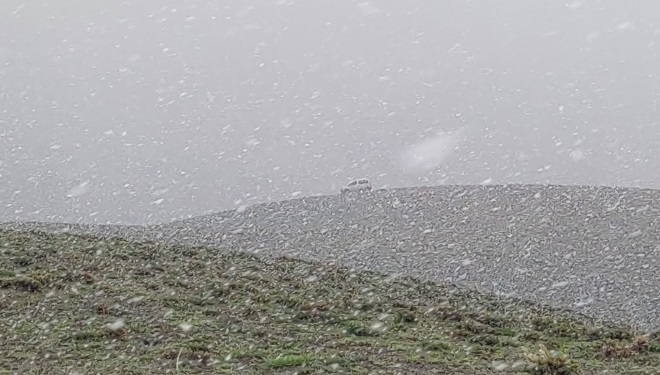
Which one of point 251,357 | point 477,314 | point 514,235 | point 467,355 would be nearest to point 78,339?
point 251,357

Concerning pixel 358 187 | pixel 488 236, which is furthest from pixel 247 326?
pixel 358 187

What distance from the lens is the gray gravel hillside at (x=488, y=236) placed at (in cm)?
2358

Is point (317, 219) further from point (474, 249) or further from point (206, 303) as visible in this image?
point (206, 303)

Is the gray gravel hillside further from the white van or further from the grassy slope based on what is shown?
the grassy slope

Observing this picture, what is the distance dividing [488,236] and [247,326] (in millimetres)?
22064

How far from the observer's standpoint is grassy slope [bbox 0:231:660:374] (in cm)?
759

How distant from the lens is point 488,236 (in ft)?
100

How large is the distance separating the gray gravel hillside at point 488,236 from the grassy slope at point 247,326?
7.38 m

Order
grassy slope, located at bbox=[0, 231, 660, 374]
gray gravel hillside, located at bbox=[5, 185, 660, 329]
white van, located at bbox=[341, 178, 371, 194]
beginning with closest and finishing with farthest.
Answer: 1. grassy slope, located at bbox=[0, 231, 660, 374]
2. gray gravel hillside, located at bbox=[5, 185, 660, 329]
3. white van, located at bbox=[341, 178, 371, 194]

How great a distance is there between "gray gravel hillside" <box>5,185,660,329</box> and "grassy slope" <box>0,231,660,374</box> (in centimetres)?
738

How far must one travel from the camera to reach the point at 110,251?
16.9m

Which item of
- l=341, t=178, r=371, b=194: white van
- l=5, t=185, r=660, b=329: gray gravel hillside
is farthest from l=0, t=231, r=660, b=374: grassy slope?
l=341, t=178, r=371, b=194: white van

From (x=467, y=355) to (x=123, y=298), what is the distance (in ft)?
18.6

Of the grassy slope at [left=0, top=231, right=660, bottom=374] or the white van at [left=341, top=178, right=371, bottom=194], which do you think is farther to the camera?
the white van at [left=341, top=178, right=371, bottom=194]
